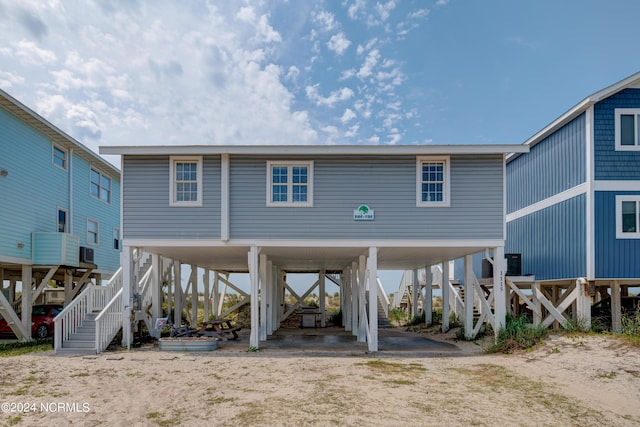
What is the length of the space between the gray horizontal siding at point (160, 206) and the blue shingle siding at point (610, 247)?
11584mm

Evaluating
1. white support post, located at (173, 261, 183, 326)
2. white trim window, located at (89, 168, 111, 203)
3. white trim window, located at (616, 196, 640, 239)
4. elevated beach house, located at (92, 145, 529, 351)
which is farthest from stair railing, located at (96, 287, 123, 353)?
white trim window, located at (616, 196, 640, 239)

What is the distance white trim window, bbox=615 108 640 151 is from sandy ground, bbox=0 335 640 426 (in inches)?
241

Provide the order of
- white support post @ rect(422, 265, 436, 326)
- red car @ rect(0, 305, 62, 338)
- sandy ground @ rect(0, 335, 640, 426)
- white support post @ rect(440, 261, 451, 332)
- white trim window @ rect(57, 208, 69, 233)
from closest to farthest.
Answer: sandy ground @ rect(0, 335, 640, 426) < red car @ rect(0, 305, 62, 338) < white support post @ rect(440, 261, 451, 332) < white trim window @ rect(57, 208, 69, 233) < white support post @ rect(422, 265, 436, 326)

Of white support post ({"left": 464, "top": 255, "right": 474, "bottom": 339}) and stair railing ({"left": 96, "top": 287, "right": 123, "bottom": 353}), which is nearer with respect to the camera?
stair railing ({"left": 96, "top": 287, "right": 123, "bottom": 353})

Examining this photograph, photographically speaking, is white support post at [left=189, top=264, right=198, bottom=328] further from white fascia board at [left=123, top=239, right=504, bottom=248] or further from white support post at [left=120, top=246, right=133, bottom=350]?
white fascia board at [left=123, top=239, right=504, bottom=248]

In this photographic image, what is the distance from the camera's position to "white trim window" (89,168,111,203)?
74.9 ft

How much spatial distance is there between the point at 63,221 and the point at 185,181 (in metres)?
9.17

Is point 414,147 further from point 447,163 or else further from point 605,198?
point 605,198

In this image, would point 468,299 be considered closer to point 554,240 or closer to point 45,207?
point 554,240

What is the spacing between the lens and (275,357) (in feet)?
42.7

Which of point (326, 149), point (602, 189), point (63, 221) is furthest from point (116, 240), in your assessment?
point (602, 189)

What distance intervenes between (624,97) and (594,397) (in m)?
10.2

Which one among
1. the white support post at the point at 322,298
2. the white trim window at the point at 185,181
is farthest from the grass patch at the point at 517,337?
the white support post at the point at 322,298

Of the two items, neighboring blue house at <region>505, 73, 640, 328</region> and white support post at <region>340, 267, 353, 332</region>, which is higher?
neighboring blue house at <region>505, 73, 640, 328</region>
